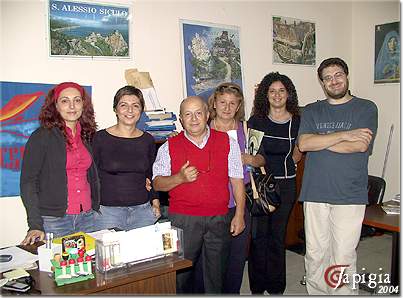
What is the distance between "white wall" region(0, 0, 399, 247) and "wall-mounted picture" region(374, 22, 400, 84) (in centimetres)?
23

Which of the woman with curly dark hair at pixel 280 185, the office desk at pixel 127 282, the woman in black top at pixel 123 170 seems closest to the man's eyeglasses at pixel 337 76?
the woman with curly dark hair at pixel 280 185

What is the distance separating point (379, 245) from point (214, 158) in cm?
295

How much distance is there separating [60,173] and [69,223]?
286 millimetres

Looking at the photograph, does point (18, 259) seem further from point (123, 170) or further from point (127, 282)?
point (123, 170)

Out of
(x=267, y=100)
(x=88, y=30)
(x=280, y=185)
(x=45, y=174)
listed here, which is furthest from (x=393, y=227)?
(x=88, y=30)

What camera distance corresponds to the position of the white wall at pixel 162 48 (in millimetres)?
3020

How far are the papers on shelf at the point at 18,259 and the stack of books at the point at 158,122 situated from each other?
155 centimetres

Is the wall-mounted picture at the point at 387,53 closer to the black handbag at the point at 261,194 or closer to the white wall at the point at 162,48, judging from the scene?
the white wall at the point at 162,48

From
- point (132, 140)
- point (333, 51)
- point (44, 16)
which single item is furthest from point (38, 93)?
point (333, 51)

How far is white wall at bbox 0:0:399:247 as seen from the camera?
3020 mm

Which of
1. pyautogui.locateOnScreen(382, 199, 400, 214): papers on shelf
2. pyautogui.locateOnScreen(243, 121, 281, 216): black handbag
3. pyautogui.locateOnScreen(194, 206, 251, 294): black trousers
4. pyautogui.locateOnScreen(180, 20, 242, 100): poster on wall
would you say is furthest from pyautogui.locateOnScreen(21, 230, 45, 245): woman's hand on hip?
pyautogui.locateOnScreen(382, 199, 400, 214): papers on shelf

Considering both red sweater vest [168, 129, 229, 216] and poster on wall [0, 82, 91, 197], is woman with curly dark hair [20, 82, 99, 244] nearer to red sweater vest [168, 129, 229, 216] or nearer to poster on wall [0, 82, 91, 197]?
red sweater vest [168, 129, 229, 216]

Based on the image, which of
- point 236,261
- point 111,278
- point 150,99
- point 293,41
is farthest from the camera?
point 293,41

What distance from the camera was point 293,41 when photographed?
4664 mm
